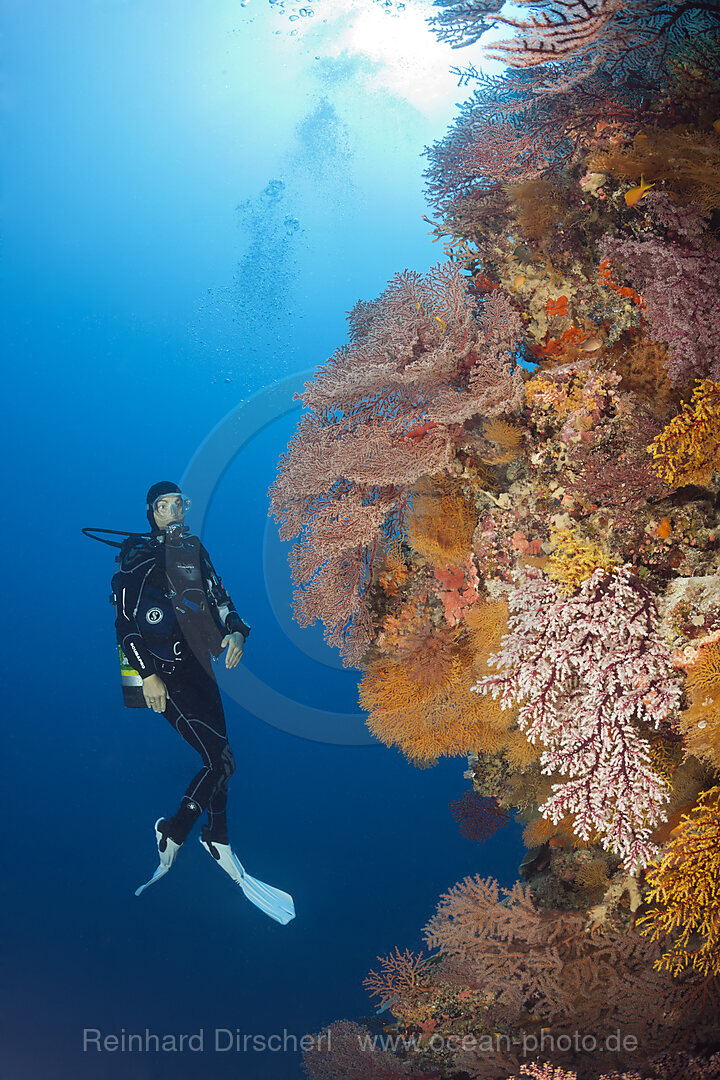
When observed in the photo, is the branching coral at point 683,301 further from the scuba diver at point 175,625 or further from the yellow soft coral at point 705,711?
the scuba diver at point 175,625

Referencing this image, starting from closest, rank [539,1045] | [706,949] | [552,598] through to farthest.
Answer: [706,949] < [552,598] < [539,1045]

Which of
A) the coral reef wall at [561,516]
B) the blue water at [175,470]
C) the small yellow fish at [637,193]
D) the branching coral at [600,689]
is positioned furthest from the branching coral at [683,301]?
the blue water at [175,470]

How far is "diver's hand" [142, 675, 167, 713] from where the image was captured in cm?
492

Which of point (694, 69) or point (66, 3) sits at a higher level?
point (66, 3)

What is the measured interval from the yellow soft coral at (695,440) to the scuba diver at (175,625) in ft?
12.6

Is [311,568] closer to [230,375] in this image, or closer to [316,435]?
[316,435]

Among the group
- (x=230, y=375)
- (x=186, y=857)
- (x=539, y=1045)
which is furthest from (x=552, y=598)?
(x=230, y=375)

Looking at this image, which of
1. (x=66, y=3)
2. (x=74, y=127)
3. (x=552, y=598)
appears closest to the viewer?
(x=552, y=598)

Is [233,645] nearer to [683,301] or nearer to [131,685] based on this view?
[131,685]

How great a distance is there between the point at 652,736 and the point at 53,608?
943 centimetres

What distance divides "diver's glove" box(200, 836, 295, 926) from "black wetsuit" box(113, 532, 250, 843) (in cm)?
102

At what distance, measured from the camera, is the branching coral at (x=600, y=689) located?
89.3 inches

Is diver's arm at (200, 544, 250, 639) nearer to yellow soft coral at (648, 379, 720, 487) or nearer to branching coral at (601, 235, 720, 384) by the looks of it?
yellow soft coral at (648, 379, 720, 487)

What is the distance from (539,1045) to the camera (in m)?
3.18
